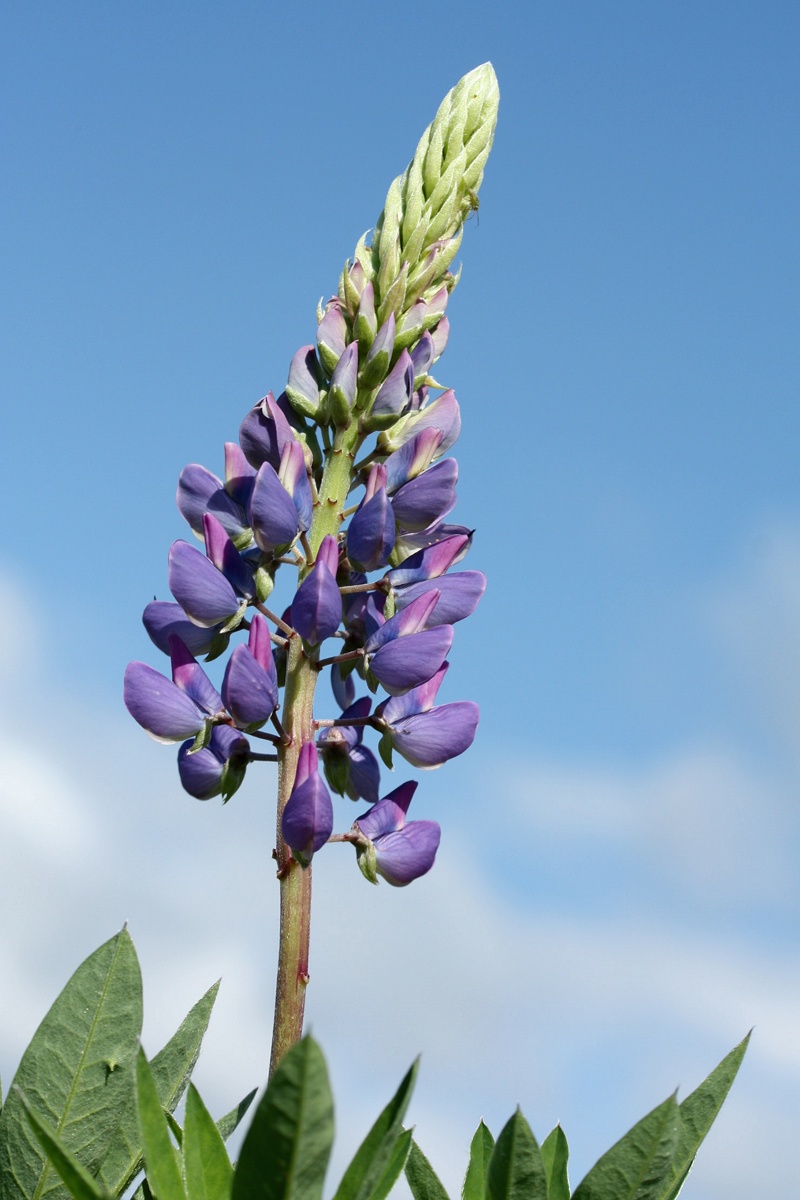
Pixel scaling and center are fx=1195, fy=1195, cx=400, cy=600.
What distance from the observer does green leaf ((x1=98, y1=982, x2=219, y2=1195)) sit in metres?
2.38

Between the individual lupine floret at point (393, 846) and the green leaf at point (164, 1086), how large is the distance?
0.45m

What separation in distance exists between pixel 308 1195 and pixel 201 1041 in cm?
103

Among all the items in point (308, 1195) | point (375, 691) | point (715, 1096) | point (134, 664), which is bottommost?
point (308, 1195)

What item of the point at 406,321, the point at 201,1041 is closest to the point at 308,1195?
the point at 201,1041

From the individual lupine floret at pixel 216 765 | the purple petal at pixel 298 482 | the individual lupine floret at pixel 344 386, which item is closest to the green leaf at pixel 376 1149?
the individual lupine floret at pixel 216 765

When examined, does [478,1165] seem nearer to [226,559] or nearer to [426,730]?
[426,730]

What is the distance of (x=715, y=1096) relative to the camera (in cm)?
227

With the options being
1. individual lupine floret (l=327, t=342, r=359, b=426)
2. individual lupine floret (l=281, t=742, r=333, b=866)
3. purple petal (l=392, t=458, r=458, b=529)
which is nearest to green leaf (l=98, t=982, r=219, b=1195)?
individual lupine floret (l=281, t=742, r=333, b=866)

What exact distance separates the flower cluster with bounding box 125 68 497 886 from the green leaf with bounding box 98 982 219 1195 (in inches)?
17.7

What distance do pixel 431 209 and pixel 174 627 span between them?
1.39 m

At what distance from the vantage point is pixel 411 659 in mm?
2816

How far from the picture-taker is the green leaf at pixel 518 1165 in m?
1.95

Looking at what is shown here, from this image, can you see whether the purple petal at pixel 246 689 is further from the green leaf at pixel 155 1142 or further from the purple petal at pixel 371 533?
the green leaf at pixel 155 1142

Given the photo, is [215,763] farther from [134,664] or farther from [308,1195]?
[308,1195]
